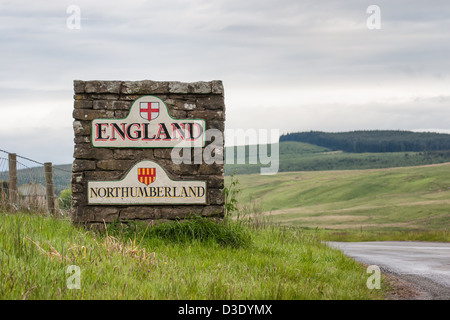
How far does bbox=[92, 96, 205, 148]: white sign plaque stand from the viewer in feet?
33.9

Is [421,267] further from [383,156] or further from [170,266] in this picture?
[383,156]

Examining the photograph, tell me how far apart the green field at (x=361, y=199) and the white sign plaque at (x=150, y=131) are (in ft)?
133

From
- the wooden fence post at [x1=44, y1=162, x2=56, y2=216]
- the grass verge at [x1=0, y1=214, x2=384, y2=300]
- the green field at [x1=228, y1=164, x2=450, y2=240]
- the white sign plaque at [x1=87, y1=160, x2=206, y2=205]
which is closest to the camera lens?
the grass verge at [x1=0, y1=214, x2=384, y2=300]

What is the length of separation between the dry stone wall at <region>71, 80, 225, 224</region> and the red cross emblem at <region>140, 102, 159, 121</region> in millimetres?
202

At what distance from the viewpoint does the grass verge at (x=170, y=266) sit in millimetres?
5930

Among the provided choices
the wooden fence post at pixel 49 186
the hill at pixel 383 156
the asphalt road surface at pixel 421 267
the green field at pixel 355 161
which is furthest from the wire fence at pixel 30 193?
the hill at pixel 383 156

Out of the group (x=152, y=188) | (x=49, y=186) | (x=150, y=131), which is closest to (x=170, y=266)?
(x=152, y=188)

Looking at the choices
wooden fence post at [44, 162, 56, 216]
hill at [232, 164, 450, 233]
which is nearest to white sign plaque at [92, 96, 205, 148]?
wooden fence post at [44, 162, 56, 216]

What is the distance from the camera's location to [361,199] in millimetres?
89250

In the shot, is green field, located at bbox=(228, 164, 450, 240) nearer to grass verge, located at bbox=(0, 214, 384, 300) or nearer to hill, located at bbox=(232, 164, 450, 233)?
hill, located at bbox=(232, 164, 450, 233)
